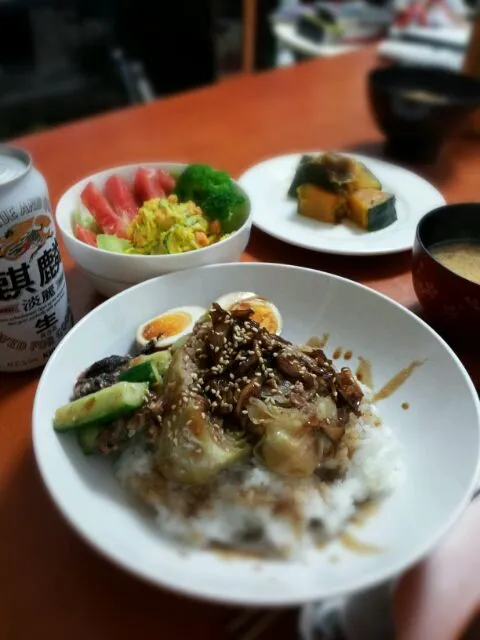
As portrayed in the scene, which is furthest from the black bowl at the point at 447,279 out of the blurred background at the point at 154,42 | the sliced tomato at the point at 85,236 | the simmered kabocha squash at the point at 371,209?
the blurred background at the point at 154,42

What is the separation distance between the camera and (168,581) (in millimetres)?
796

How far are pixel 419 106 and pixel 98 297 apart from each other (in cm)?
136

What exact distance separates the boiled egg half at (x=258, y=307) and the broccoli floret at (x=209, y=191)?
27cm

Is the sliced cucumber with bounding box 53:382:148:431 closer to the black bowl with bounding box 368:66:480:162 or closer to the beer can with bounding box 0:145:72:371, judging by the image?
the beer can with bounding box 0:145:72:371

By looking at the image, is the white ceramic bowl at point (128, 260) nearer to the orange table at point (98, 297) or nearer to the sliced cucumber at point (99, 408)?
the orange table at point (98, 297)

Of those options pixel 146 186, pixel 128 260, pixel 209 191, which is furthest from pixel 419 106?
pixel 128 260

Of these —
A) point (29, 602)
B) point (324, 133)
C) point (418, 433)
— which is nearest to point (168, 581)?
point (29, 602)

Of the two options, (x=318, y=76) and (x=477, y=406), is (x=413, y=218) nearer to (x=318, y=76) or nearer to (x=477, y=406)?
(x=477, y=406)

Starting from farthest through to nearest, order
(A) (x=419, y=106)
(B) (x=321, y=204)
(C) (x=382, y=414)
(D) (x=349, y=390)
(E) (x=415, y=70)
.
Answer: (E) (x=415, y=70) → (A) (x=419, y=106) → (B) (x=321, y=204) → (C) (x=382, y=414) → (D) (x=349, y=390)

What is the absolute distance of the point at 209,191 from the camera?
1.58m

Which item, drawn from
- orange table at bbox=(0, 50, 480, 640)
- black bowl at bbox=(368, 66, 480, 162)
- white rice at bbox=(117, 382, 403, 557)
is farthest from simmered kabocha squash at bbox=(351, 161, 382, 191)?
white rice at bbox=(117, 382, 403, 557)

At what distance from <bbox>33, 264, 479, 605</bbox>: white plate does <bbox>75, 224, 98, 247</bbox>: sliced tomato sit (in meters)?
0.23

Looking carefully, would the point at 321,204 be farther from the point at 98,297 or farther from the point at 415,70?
the point at 415,70

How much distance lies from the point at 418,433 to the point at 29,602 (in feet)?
2.51
